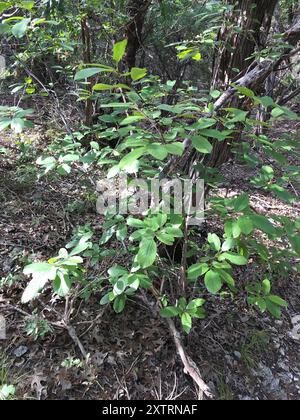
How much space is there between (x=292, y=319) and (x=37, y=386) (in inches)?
73.1

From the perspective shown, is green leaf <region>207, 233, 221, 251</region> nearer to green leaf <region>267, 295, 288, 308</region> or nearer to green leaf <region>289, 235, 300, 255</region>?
green leaf <region>289, 235, 300, 255</region>

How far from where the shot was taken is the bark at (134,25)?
10.3 ft

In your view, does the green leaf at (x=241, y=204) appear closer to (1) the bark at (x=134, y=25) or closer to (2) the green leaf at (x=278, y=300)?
(2) the green leaf at (x=278, y=300)

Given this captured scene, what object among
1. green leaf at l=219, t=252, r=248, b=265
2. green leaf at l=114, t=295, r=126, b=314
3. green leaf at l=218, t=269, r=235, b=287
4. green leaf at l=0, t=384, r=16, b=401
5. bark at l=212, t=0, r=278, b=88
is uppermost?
bark at l=212, t=0, r=278, b=88

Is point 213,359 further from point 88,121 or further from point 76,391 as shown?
point 88,121

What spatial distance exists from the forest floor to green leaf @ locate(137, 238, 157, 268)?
39.4 inches

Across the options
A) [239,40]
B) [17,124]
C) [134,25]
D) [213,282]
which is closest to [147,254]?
[213,282]

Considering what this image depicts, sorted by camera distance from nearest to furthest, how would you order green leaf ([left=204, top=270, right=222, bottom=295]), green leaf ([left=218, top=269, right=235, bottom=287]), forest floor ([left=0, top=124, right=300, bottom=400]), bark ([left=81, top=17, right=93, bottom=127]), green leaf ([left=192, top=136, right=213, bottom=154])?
1. green leaf ([left=192, top=136, right=213, bottom=154])
2. green leaf ([left=204, top=270, right=222, bottom=295])
3. green leaf ([left=218, top=269, right=235, bottom=287])
4. forest floor ([left=0, top=124, right=300, bottom=400])
5. bark ([left=81, top=17, right=93, bottom=127])

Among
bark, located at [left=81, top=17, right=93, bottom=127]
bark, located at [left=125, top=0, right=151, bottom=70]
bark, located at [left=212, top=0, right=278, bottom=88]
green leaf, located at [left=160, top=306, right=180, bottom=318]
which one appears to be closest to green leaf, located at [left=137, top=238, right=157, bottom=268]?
green leaf, located at [left=160, top=306, right=180, bottom=318]

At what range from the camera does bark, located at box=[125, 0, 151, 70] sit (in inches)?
123

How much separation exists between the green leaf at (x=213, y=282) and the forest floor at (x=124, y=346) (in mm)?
743

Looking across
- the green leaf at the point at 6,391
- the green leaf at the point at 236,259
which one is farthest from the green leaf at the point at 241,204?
the green leaf at the point at 6,391

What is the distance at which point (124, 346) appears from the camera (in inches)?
82.4
